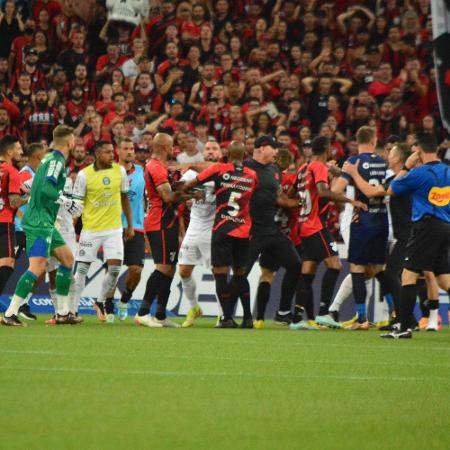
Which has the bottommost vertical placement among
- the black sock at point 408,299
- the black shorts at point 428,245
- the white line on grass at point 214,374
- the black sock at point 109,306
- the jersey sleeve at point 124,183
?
the black sock at point 109,306

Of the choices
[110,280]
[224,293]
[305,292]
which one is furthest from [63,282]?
[305,292]

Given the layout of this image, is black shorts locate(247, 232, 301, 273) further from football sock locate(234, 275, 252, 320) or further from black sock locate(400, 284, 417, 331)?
black sock locate(400, 284, 417, 331)

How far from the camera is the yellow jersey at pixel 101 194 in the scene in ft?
47.0

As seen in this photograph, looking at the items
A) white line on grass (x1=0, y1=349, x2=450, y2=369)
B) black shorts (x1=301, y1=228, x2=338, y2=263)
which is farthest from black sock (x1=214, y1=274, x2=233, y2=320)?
white line on grass (x1=0, y1=349, x2=450, y2=369)

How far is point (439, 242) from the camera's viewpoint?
11727 millimetres

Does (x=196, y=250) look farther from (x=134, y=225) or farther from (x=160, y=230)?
(x=134, y=225)

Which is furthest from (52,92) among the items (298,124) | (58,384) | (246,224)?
(58,384)

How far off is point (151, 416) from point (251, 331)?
23.8 ft

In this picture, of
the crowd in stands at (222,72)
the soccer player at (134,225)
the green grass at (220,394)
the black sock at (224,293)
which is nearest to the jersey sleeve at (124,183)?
the soccer player at (134,225)

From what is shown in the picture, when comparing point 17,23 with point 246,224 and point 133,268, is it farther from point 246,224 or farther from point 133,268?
point 246,224

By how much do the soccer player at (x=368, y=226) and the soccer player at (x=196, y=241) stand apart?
1.79 meters

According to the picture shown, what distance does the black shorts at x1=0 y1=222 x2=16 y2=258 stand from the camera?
14.1 metres

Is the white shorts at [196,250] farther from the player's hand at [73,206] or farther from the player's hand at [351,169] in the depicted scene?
the player's hand at [351,169]

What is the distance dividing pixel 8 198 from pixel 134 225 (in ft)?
7.55
